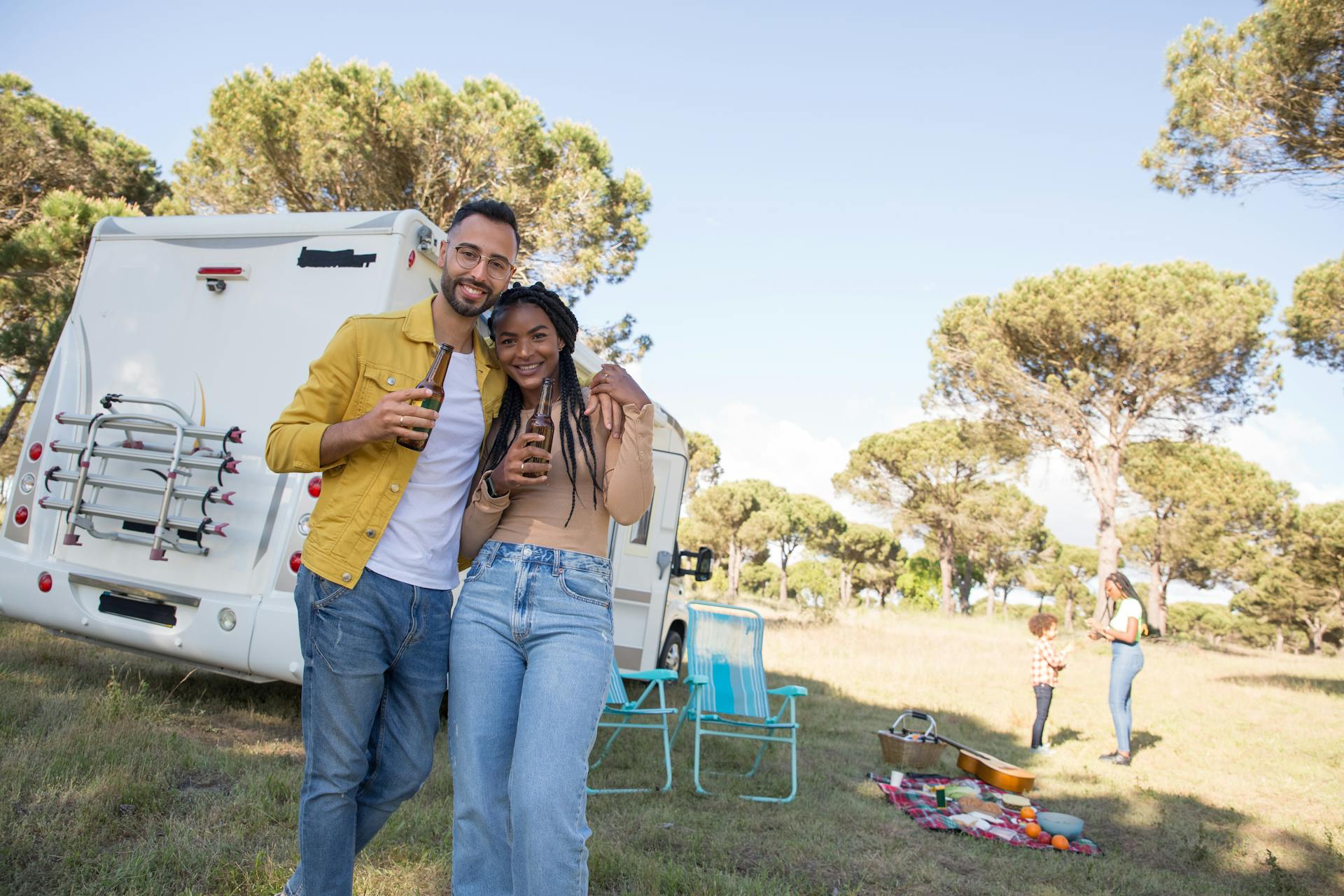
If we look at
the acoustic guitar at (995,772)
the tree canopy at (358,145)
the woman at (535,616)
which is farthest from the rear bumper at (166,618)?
the tree canopy at (358,145)

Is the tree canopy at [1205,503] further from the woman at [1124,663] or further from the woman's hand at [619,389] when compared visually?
the woman's hand at [619,389]

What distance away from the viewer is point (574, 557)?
6.22ft

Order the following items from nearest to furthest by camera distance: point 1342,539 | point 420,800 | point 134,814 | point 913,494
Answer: point 134,814 → point 420,800 → point 1342,539 → point 913,494

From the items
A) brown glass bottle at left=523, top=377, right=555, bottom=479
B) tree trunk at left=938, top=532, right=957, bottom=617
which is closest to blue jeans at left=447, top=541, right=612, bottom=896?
brown glass bottle at left=523, top=377, right=555, bottom=479

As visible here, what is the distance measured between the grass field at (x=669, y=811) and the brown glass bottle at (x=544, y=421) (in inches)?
63.9

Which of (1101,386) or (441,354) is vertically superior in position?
(1101,386)

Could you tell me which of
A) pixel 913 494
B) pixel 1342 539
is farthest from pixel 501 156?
pixel 1342 539

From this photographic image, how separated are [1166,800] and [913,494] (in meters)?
25.1

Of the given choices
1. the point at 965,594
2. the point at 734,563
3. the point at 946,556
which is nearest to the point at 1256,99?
the point at 946,556

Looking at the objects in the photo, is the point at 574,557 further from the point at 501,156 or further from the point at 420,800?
the point at 501,156

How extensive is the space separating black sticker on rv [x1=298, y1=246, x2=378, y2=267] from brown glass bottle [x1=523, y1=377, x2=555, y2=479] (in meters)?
2.30

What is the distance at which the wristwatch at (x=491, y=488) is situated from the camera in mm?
1887

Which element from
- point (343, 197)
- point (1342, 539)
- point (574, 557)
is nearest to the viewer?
point (574, 557)

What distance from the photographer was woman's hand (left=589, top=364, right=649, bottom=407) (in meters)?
1.97
